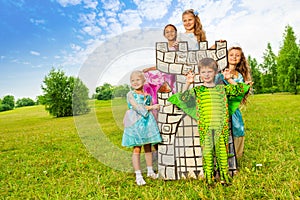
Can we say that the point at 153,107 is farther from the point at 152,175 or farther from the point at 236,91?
the point at 236,91

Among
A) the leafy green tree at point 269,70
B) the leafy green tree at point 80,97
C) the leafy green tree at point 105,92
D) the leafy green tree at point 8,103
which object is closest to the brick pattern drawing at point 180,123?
the leafy green tree at point 105,92

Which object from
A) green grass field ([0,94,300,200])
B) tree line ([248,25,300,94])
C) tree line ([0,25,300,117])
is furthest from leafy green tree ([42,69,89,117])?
tree line ([248,25,300,94])

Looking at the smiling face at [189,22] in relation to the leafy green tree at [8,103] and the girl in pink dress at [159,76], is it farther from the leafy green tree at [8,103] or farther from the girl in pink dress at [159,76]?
the leafy green tree at [8,103]

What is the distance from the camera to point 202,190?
11.2ft

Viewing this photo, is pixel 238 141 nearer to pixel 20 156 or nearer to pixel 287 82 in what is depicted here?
pixel 20 156

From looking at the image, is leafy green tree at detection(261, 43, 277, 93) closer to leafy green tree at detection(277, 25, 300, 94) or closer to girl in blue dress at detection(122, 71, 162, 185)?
leafy green tree at detection(277, 25, 300, 94)

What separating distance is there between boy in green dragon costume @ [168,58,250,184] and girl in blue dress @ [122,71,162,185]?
633mm

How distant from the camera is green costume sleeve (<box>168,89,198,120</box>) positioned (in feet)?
12.1

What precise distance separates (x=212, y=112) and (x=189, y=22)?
57.6 inches

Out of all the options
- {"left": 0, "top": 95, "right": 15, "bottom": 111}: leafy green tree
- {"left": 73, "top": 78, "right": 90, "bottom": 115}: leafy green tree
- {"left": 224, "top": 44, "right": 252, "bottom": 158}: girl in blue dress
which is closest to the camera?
{"left": 73, "top": 78, "right": 90, "bottom": 115}: leafy green tree

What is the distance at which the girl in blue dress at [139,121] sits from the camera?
4.04 m

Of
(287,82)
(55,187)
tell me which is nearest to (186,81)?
(55,187)

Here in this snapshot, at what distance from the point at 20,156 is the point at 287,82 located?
2976cm

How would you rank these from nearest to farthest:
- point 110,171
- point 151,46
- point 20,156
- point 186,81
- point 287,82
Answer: point 186,81 < point 151,46 < point 110,171 < point 20,156 < point 287,82
